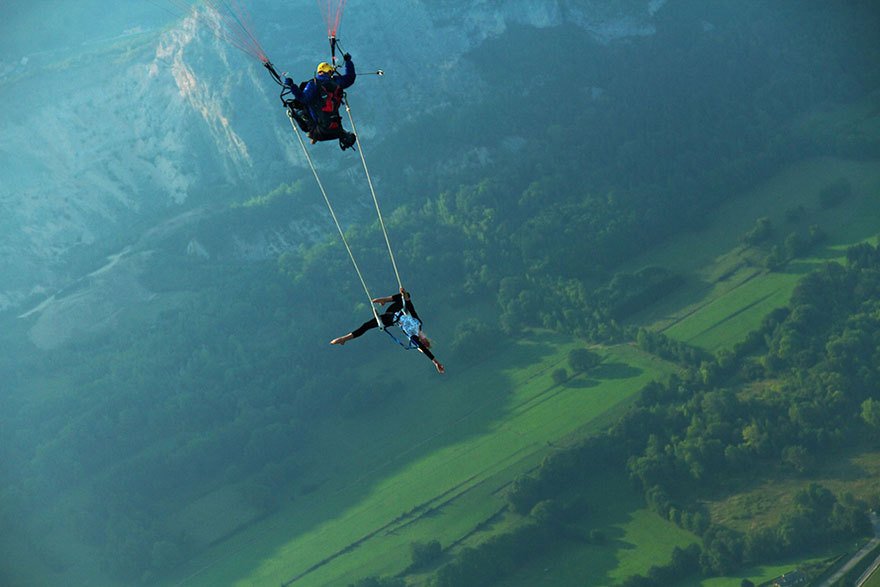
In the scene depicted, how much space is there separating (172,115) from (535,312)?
60672 millimetres

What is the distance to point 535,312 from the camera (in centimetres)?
10562

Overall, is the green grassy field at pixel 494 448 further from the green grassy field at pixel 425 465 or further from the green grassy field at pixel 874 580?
the green grassy field at pixel 874 580

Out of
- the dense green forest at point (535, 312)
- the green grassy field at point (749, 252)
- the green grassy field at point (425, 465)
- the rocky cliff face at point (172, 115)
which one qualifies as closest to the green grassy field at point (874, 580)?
the dense green forest at point (535, 312)

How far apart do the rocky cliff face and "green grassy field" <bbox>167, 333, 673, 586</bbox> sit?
4625cm

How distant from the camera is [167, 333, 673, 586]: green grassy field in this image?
8044cm

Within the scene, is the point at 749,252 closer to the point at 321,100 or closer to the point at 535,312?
the point at 535,312

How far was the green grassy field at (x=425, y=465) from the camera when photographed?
264 ft

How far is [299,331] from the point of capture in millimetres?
111812

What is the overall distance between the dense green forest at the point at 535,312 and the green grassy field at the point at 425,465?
277 cm

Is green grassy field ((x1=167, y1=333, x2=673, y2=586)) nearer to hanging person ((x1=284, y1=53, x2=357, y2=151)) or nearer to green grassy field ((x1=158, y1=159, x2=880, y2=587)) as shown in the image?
green grassy field ((x1=158, y1=159, x2=880, y2=587))

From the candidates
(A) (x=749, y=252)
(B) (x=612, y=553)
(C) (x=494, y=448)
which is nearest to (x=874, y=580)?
(B) (x=612, y=553)

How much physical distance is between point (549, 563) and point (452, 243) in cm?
5232

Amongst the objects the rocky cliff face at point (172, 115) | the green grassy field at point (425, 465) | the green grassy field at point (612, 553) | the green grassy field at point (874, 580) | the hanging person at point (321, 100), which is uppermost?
the rocky cliff face at point (172, 115)

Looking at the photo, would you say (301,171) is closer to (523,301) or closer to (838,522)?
(523,301)
